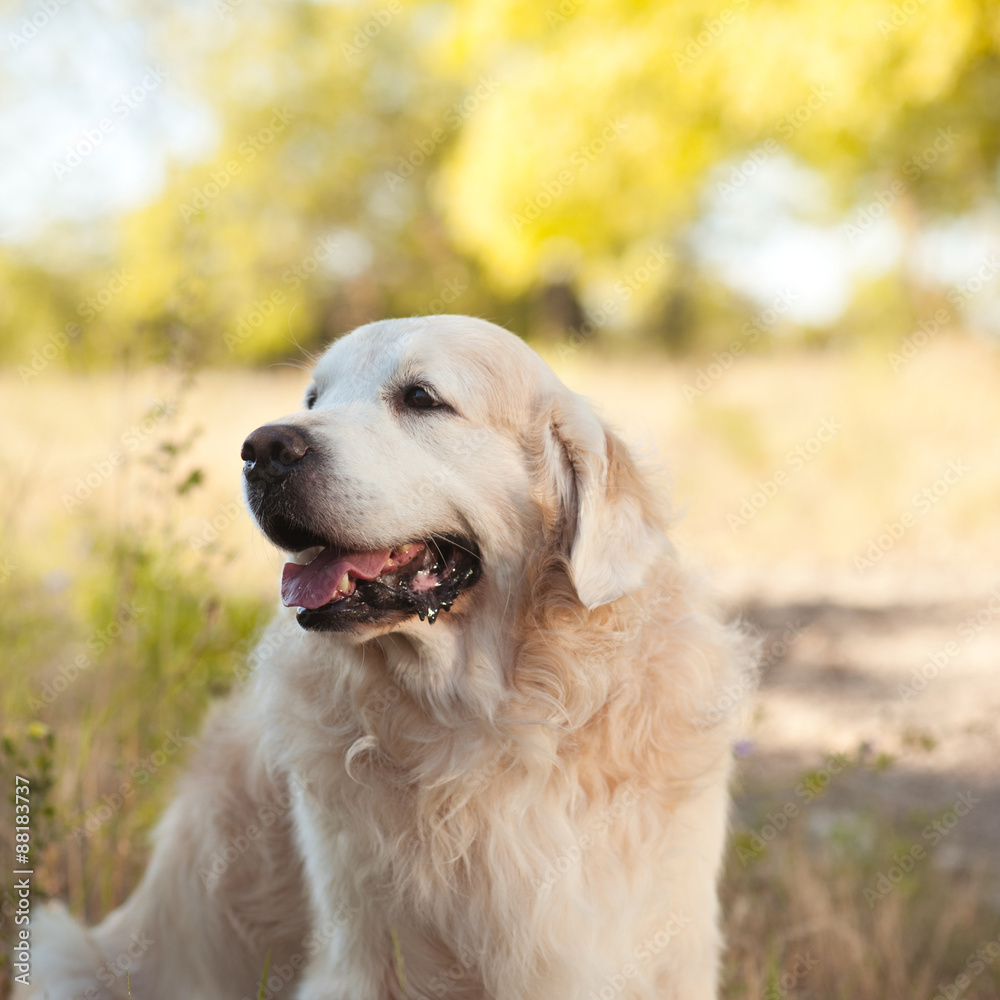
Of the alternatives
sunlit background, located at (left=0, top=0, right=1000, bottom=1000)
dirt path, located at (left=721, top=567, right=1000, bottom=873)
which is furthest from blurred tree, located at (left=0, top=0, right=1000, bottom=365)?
dirt path, located at (left=721, top=567, right=1000, bottom=873)

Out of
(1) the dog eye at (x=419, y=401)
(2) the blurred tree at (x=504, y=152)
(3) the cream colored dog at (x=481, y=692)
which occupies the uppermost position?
(2) the blurred tree at (x=504, y=152)

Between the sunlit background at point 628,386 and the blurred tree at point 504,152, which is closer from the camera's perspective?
the sunlit background at point 628,386

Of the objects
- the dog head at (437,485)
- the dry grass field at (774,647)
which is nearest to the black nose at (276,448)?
the dog head at (437,485)

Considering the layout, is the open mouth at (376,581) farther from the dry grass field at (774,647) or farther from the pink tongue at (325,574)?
the dry grass field at (774,647)

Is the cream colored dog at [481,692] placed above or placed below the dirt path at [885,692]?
below

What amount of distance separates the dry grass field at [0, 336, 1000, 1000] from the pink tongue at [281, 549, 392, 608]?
0.48 metres

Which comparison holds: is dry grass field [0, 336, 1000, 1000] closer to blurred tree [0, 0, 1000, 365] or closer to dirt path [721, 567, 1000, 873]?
dirt path [721, 567, 1000, 873]

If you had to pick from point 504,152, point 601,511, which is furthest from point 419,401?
point 504,152

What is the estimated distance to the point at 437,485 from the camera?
2.06 m

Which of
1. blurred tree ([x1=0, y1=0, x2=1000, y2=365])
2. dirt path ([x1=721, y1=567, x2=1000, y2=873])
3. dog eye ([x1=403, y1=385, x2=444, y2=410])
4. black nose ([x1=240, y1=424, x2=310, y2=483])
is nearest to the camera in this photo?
black nose ([x1=240, y1=424, x2=310, y2=483])

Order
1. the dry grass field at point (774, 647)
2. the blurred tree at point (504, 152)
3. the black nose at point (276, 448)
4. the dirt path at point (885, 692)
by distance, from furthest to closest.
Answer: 1. the blurred tree at point (504, 152)
2. the dirt path at point (885, 692)
3. the dry grass field at point (774, 647)
4. the black nose at point (276, 448)

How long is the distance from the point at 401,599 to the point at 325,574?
182 mm

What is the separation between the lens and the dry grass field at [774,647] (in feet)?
9.20

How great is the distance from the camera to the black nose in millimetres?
1929
